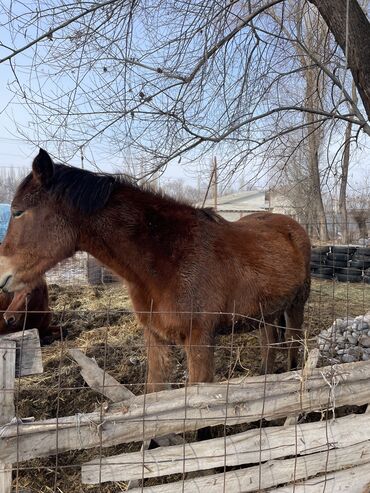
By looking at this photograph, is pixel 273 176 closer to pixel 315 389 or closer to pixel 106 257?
pixel 106 257

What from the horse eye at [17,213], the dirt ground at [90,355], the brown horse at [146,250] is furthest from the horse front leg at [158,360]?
the horse eye at [17,213]

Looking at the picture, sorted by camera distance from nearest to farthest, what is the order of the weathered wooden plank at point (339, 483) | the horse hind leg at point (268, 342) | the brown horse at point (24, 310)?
the weathered wooden plank at point (339, 483), the horse hind leg at point (268, 342), the brown horse at point (24, 310)

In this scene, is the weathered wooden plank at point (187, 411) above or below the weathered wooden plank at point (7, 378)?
below

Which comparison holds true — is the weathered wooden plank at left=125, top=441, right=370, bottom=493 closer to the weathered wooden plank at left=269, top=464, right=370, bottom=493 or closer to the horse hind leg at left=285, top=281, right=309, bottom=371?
→ the weathered wooden plank at left=269, top=464, right=370, bottom=493

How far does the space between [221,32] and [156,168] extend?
1937mm

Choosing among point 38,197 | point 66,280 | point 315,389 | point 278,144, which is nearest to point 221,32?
point 278,144

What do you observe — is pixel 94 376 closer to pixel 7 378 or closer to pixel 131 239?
pixel 7 378

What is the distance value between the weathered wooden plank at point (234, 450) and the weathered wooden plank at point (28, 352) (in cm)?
57

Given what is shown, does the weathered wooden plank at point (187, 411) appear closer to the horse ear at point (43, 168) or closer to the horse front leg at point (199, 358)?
the horse front leg at point (199, 358)

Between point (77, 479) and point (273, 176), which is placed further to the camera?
point (273, 176)

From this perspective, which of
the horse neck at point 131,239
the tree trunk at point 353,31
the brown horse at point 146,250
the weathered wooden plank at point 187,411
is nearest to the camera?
the weathered wooden plank at point 187,411

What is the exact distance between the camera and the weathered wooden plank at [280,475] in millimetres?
2346

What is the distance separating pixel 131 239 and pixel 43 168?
78 cm

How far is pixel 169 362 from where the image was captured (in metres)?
3.51
